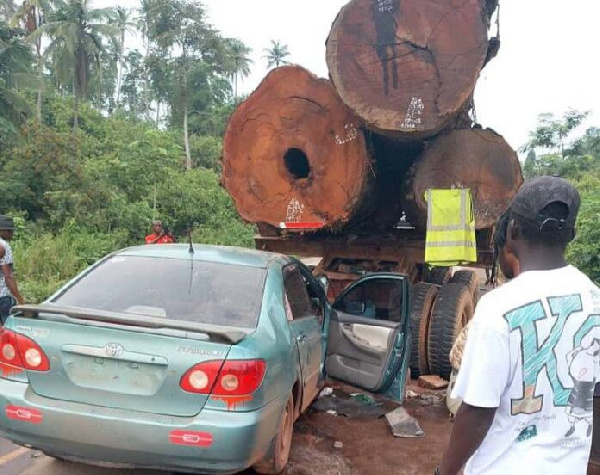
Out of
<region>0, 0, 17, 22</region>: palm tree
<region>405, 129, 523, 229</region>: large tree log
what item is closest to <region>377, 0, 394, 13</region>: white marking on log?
<region>405, 129, 523, 229</region>: large tree log

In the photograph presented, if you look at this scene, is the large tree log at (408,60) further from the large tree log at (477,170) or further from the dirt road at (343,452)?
the dirt road at (343,452)

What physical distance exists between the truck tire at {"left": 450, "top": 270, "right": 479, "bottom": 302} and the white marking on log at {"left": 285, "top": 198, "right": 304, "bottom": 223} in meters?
2.28

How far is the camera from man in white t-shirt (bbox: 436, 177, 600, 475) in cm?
156

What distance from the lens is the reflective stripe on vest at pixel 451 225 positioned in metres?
5.20

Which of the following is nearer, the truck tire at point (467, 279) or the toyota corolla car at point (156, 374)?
the toyota corolla car at point (156, 374)

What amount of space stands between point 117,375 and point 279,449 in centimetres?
106

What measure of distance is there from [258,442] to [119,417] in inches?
27.1

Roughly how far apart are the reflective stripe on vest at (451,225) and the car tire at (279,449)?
225 cm

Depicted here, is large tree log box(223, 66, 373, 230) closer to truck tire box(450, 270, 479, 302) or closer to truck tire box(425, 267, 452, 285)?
truck tire box(425, 267, 452, 285)

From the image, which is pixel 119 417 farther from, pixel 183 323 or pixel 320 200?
pixel 320 200

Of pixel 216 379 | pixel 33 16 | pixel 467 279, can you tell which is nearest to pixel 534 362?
pixel 216 379

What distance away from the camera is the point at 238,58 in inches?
1597

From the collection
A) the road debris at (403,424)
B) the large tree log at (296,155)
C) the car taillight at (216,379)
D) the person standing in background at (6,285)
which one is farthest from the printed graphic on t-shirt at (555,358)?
the person standing in background at (6,285)

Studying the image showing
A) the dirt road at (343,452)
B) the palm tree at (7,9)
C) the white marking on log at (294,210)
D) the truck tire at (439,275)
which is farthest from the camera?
the palm tree at (7,9)
